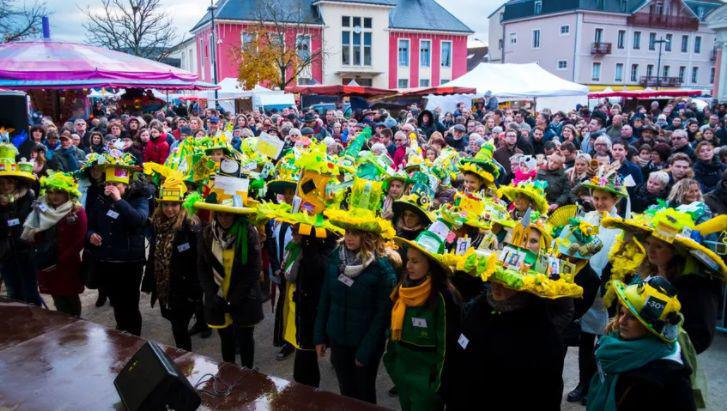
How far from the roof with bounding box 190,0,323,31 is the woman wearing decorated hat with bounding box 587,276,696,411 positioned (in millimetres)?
40022

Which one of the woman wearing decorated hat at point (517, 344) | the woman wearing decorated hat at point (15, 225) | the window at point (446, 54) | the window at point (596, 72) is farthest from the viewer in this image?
the window at point (596, 72)

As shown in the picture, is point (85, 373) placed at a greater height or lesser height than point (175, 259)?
lesser

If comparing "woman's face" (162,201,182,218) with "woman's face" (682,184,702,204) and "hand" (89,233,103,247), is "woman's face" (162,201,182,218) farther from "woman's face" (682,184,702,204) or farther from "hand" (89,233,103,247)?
"woman's face" (682,184,702,204)

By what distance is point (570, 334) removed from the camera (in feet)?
13.6

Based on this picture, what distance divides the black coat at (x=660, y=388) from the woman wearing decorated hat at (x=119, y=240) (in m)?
4.39

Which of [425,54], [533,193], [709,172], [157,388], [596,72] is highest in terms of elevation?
[425,54]

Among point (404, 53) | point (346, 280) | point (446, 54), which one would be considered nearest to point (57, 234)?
point (346, 280)

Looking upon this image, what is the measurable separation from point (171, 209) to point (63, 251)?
1.40m

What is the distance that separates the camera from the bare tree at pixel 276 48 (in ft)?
113

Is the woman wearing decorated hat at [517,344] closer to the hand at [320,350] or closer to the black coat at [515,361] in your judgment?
the black coat at [515,361]

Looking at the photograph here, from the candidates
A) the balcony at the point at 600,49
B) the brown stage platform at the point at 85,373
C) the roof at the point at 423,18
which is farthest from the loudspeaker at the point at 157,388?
the balcony at the point at 600,49

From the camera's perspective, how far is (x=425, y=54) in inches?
1901

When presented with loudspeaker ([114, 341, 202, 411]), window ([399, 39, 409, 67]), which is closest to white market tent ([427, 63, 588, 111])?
loudspeaker ([114, 341, 202, 411])

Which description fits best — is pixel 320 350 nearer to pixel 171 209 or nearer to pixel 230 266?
pixel 230 266
